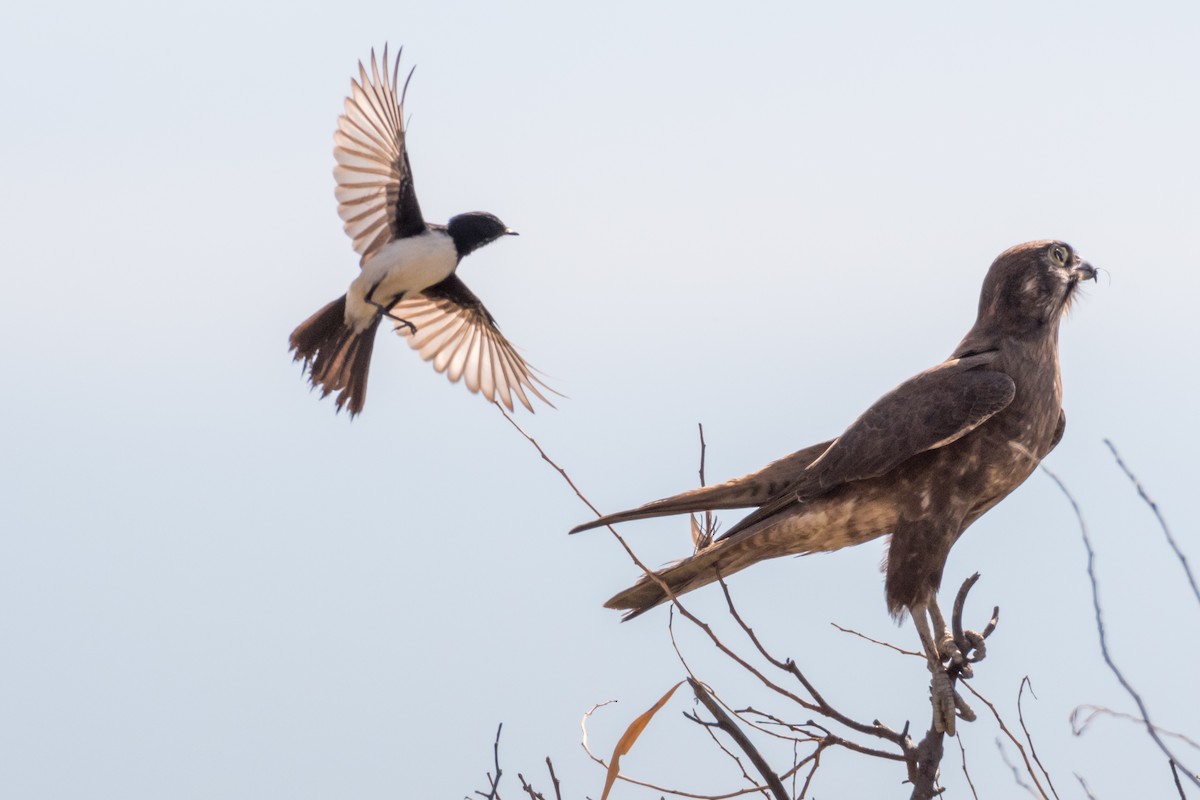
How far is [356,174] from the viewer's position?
5.94 metres

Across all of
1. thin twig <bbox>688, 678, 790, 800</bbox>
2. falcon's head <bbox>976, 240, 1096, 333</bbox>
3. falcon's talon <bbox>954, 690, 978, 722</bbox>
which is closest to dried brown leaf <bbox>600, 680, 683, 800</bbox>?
thin twig <bbox>688, 678, 790, 800</bbox>

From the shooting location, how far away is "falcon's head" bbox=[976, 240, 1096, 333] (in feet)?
14.9

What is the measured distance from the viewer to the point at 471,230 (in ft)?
20.1

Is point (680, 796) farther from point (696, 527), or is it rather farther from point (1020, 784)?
point (696, 527)

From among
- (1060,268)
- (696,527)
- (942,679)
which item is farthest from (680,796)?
(1060,268)

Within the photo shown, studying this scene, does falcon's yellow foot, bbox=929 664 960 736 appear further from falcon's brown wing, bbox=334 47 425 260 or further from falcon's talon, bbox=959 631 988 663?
falcon's brown wing, bbox=334 47 425 260

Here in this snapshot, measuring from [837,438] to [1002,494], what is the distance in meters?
0.53

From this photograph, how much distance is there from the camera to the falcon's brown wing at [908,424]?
412 cm

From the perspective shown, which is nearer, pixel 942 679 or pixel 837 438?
pixel 942 679

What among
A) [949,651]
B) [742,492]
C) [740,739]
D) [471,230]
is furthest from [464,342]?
[740,739]

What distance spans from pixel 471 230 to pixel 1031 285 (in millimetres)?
2553

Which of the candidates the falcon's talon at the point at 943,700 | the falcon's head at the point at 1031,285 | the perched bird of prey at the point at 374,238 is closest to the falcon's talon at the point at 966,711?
the falcon's talon at the point at 943,700

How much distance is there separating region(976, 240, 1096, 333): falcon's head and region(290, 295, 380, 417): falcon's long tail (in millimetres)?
2717

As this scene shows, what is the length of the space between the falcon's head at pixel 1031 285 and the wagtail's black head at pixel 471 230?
2.31m
